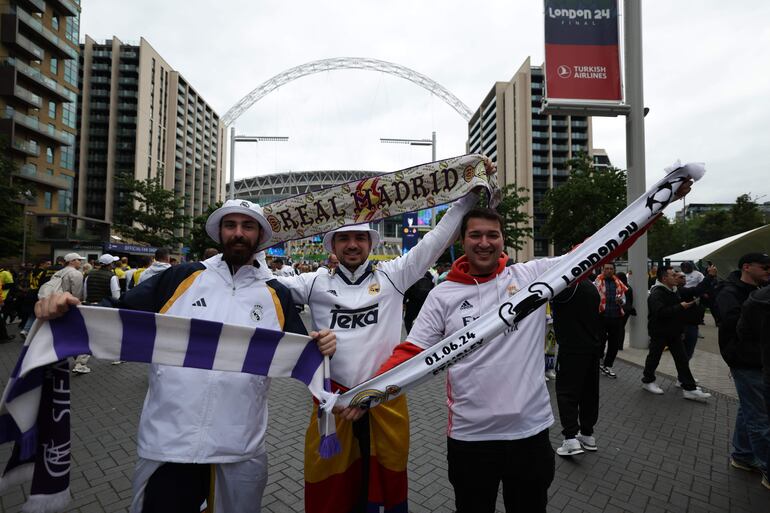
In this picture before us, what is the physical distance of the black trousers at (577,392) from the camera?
4.55 m

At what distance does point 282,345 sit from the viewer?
224 centimetres

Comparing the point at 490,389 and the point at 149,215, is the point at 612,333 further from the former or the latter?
the point at 149,215

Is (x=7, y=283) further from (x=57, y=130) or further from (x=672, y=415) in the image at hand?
(x=57, y=130)

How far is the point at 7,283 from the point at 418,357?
15.6 m

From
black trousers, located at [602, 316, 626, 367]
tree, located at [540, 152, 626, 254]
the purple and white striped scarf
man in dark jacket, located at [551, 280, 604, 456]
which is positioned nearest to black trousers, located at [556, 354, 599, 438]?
man in dark jacket, located at [551, 280, 604, 456]

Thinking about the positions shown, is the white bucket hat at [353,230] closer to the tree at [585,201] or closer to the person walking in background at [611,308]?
the person walking in background at [611,308]

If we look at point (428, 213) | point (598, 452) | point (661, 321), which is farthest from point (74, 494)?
point (428, 213)

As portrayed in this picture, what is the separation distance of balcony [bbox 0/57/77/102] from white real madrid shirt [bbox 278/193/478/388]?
54201mm

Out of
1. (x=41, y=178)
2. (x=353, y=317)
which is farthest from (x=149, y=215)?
(x=353, y=317)

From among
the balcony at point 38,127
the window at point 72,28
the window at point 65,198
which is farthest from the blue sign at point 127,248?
the window at point 72,28

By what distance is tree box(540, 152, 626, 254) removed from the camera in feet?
94.1

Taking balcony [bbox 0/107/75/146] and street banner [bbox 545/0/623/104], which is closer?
street banner [bbox 545/0/623/104]

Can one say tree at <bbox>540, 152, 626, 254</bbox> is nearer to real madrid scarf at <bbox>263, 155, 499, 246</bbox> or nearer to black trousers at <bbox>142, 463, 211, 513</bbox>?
real madrid scarf at <bbox>263, 155, 499, 246</bbox>

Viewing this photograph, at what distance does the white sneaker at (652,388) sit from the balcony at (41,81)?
55.8 meters
